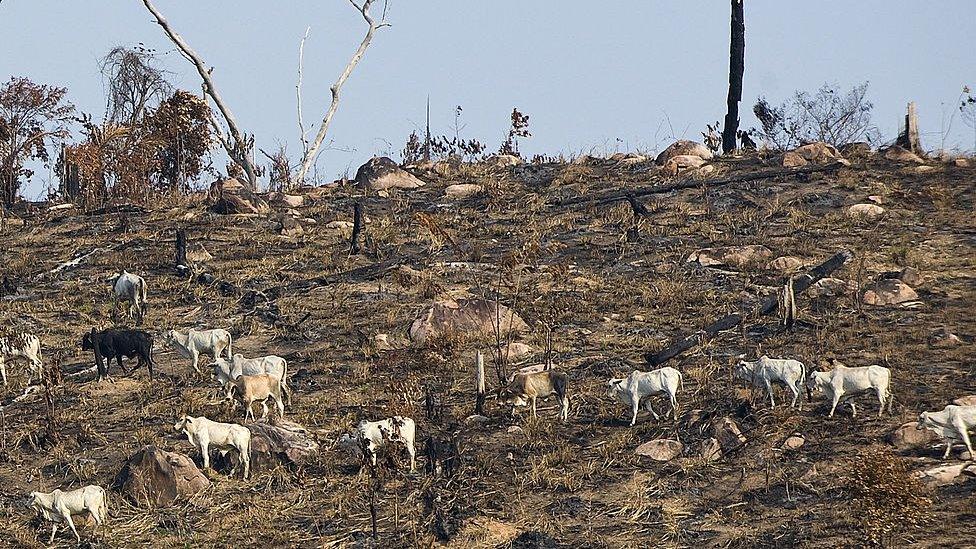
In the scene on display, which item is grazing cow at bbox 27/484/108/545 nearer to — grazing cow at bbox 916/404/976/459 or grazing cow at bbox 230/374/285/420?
grazing cow at bbox 230/374/285/420

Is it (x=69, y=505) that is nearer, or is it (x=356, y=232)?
(x=69, y=505)

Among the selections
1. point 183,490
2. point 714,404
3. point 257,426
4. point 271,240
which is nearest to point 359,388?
point 257,426

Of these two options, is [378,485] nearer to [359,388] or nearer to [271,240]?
[359,388]

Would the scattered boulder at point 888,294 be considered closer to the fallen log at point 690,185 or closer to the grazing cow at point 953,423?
the grazing cow at point 953,423

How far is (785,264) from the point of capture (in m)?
22.1

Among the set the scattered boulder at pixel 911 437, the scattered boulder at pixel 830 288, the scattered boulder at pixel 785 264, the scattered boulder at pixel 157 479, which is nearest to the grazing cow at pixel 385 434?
the scattered boulder at pixel 157 479

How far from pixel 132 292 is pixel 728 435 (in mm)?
11561

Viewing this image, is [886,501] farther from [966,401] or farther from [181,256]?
[181,256]

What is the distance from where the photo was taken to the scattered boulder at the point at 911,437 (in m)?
14.5

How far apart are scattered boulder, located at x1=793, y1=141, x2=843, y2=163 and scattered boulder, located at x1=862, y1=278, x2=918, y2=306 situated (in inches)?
311

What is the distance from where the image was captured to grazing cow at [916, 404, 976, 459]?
13.8 meters

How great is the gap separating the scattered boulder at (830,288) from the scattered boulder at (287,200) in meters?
12.2

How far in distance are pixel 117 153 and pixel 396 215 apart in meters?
7.55

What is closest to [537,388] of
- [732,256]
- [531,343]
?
[531,343]
